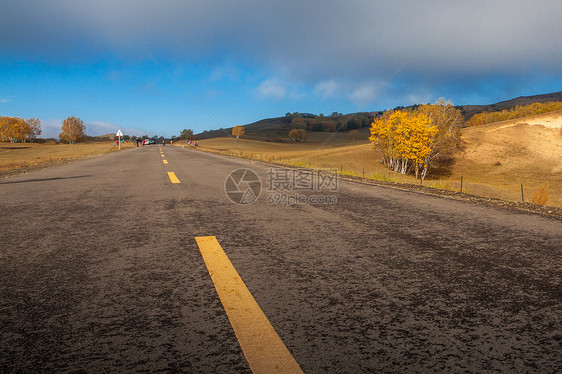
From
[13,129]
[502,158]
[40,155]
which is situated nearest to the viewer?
[40,155]

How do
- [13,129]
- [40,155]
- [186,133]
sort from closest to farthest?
[40,155] → [13,129] → [186,133]

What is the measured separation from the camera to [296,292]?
2514 millimetres

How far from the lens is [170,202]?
6414 mm

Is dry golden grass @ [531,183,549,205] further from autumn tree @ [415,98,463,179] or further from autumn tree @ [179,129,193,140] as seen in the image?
autumn tree @ [179,129,193,140]

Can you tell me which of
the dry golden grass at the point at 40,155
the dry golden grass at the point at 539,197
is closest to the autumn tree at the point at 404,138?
the dry golden grass at the point at 539,197

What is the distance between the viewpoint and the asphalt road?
1756 millimetres

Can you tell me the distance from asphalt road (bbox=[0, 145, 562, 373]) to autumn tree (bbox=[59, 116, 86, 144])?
153951mm

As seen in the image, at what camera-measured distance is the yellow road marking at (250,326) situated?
1681 millimetres

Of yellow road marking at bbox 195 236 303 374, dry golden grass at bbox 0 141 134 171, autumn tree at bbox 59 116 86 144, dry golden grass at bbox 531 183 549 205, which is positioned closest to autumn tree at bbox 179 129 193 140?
autumn tree at bbox 59 116 86 144

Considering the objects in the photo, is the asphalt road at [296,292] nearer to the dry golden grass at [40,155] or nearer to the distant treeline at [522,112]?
the dry golden grass at [40,155]

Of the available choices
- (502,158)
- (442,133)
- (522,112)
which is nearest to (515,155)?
(502,158)

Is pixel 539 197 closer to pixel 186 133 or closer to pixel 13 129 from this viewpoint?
pixel 13 129

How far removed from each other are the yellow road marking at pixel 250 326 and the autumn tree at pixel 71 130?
513ft

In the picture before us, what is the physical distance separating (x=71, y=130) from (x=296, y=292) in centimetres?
15896
